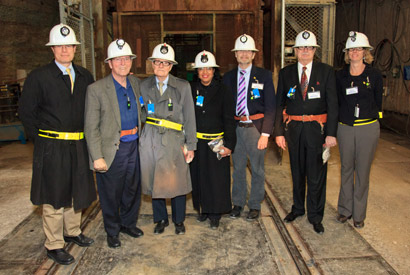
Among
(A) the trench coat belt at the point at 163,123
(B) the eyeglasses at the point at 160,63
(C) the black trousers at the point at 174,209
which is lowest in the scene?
(C) the black trousers at the point at 174,209

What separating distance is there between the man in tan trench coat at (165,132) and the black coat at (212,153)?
19 centimetres

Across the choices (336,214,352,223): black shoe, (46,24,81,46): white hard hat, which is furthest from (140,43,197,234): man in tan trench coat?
(336,214,352,223): black shoe

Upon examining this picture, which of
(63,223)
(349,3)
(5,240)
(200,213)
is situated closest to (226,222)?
(200,213)

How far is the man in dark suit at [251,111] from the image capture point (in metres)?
4.07

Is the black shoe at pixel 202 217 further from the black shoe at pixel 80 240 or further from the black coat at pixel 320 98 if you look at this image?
the black coat at pixel 320 98

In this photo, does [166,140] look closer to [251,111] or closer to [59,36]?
[251,111]

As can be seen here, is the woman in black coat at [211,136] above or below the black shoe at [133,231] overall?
above

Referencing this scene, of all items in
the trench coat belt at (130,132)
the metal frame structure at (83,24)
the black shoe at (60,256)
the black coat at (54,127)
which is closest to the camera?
the black coat at (54,127)

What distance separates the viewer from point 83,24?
6.73 metres

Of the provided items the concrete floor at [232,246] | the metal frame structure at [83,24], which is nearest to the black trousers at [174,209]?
the concrete floor at [232,246]

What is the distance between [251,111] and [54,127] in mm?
2137

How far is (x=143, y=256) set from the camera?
137 inches

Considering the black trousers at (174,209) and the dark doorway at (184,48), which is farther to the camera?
the dark doorway at (184,48)

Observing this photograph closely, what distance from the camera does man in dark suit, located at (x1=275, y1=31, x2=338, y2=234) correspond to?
3.82 meters
